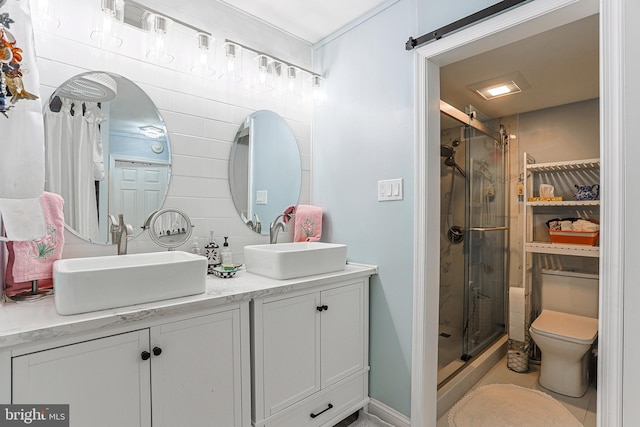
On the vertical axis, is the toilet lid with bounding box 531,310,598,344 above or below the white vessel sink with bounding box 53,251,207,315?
below

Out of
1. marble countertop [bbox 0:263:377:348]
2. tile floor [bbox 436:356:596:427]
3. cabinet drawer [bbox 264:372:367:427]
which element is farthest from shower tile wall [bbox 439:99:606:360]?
marble countertop [bbox 0:263:377:348]

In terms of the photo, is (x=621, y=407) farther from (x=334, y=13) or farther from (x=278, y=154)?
(x=334, y=13)

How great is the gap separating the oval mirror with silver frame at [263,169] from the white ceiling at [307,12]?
0.58 meters

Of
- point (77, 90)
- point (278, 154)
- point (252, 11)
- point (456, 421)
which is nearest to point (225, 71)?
point (252, 11)

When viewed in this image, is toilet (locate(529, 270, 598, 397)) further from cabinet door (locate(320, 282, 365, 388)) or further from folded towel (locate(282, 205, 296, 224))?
folded towel (locate(282, 205, 296, 224))

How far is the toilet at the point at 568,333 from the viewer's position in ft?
7.41

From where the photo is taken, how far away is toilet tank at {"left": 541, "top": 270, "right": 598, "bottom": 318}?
2.69 metres

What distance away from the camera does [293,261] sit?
5.30 feet

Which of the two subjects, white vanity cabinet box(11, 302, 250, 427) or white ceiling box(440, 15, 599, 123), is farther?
white ceiling box(440, 15, 599, 123)

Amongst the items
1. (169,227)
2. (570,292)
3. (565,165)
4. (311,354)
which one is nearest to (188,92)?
(169,227)

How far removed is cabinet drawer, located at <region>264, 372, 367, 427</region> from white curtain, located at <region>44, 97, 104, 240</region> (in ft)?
4.02

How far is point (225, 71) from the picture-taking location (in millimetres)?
1898

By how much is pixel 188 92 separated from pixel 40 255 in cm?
104

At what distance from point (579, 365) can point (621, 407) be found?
1380 mm
